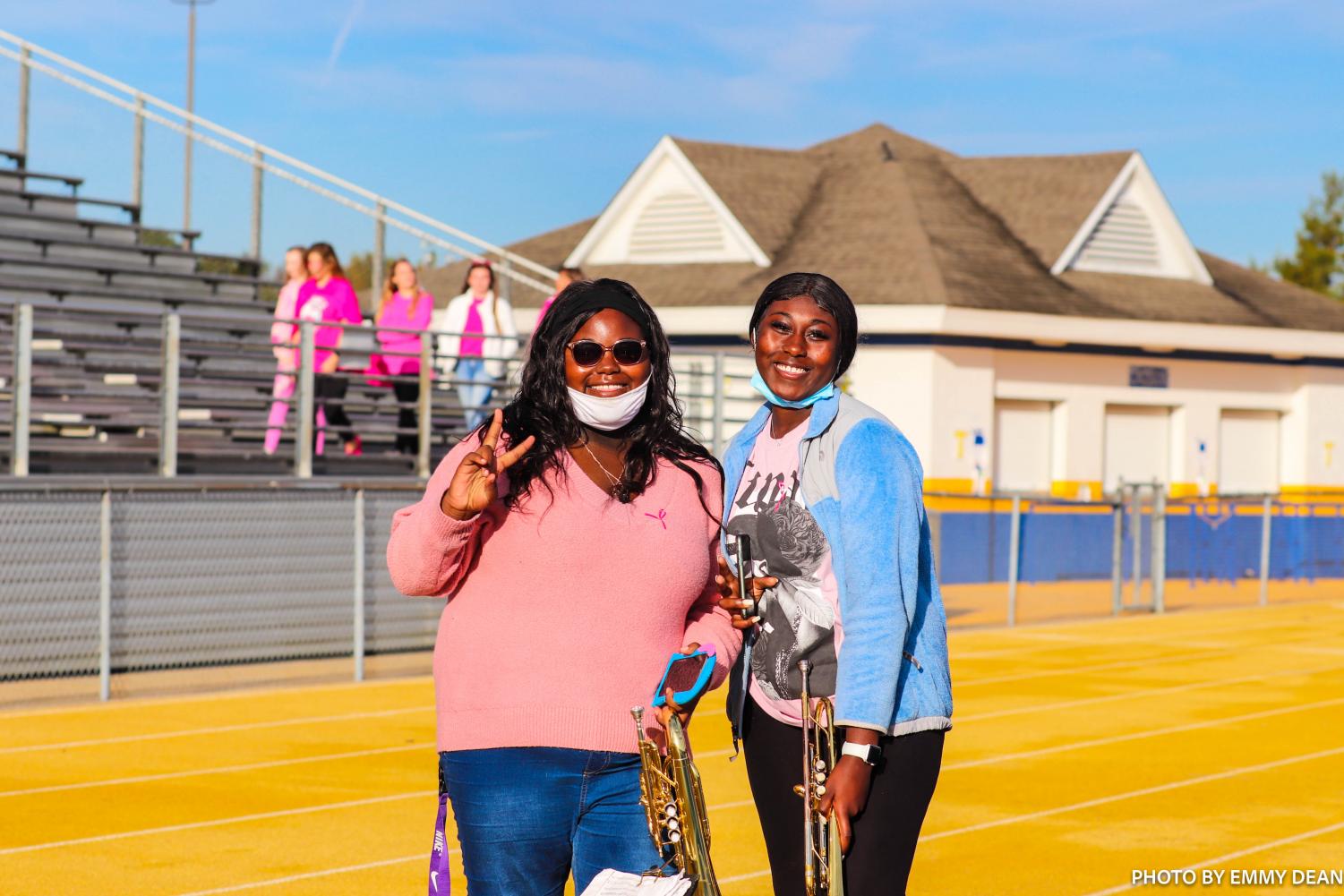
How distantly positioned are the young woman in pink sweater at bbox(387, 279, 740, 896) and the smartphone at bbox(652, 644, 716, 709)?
1.5 inches

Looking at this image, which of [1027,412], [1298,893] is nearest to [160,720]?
[1298,893]

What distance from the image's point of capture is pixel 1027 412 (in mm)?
38000

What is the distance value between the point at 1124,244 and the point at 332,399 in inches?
1152

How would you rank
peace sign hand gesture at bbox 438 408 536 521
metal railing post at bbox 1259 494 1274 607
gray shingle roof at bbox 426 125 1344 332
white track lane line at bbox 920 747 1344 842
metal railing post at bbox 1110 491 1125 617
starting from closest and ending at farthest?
peace sign hand gesture at bbox 438 408 536 521 < white track lane line at bbox 920 747 1344 842 < metal railing post at bbox 1110 491 1125 617 < metal railing post at bbox 1259 494 1274 607 < gray shingle roof at bbox 426 125 1344 332

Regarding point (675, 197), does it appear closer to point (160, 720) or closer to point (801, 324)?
point (160, 720)

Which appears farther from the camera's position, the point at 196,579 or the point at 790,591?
the point at 196,579

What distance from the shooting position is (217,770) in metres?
10.1

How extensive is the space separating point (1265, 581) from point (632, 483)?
22245 mm

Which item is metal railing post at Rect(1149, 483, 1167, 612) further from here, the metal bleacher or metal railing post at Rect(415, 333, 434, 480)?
metal railing post at Rect(415, 333, 434, 480)

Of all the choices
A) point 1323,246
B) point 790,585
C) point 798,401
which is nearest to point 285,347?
point 798,401

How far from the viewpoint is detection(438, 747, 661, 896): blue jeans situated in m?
3.46

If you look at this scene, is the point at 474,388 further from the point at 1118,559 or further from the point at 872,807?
the point at 872,807

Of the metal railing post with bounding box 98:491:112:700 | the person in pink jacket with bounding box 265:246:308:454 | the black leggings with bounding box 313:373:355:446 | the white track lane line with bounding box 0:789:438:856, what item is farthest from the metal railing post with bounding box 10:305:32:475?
the white track lane line with bounding box 0:789:438:856

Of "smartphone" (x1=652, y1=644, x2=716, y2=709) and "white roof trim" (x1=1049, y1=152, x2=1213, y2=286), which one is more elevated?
"white roof trim" (x1=1049, y1=152, x2=1213, y2=286)
